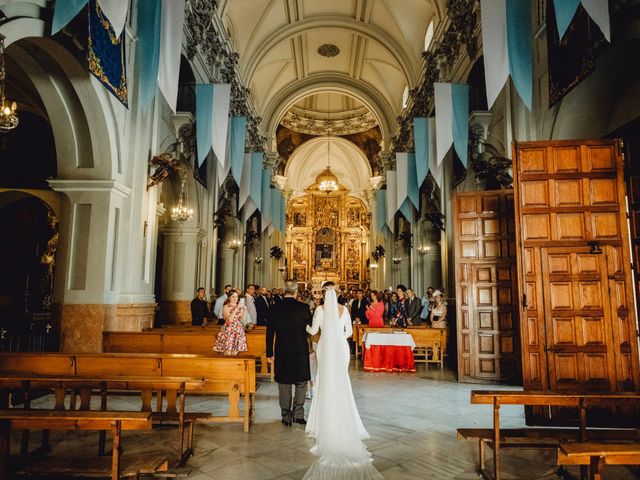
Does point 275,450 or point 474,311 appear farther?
point 474,311

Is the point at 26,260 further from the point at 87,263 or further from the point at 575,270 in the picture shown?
the point at 575,270

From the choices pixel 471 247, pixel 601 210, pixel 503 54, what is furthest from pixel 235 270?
pixel 601 210

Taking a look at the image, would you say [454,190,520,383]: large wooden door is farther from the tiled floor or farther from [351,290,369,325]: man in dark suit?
[351,290,369,325]: man in dark suit

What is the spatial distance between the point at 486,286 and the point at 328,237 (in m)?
28.2

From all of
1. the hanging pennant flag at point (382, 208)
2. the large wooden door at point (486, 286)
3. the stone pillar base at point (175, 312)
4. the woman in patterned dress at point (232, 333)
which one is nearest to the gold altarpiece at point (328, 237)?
the hanging pennant flag at point (382, 208)

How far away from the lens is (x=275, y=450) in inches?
157

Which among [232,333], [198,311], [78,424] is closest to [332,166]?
[198,311]

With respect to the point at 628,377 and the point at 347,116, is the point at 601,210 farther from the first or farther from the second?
the point at 347,116

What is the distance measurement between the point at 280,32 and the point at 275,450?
16.3 metres

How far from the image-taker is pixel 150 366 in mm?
4914

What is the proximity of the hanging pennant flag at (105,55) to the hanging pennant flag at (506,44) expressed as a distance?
5446 millimetres

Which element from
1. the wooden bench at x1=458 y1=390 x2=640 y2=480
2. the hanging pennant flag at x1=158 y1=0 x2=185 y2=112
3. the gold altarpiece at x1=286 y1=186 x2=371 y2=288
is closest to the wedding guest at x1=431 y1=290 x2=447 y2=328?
the wooden bench at x1=458 y1=390 x2=640 y2=480

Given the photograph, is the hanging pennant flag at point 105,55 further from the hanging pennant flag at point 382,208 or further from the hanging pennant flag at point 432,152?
the hanging pennant flag at point 382,208

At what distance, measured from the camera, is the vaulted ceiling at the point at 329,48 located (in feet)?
49.3
